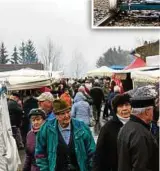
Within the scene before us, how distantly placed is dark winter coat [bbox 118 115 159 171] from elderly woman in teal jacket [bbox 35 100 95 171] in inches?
Result: 40.7

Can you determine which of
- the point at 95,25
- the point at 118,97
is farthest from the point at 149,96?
the point at 95,25

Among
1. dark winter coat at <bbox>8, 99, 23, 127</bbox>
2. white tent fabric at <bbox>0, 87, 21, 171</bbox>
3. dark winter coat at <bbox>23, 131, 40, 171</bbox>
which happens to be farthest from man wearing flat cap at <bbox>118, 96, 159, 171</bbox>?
dark winter coat at <bbox>8, 99, 23, 127</bbox>

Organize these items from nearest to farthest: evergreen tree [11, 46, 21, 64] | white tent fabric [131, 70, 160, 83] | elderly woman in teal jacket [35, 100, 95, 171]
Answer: elderly woman in teal jacket [35, 100, 95, 171], white tent fabric [131, 70, 160, 83], evergreen tree [11, 46, 21, 64]

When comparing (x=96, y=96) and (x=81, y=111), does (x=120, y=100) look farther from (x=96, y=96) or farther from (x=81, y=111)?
(x=96, y=96)

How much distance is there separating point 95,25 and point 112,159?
4.70 ft

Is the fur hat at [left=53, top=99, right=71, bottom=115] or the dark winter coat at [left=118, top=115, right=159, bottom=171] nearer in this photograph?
the dark winter coat at [left=118, top=115, right=159, bottom=171]

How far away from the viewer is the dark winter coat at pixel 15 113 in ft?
36.5

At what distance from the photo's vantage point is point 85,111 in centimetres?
1202

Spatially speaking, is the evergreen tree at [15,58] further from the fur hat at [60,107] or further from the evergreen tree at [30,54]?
the fur hat at [60,107]

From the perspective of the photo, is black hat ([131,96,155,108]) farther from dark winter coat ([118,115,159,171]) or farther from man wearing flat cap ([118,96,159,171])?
dark winter coat ([118,115,159,171])

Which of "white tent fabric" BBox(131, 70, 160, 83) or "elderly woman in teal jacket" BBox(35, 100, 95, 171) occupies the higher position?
"white tent fabric" BBox(131, 70, 160, 83)

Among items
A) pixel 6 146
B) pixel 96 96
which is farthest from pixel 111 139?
pixel 96 96

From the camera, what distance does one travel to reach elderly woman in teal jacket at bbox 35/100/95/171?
495 cm

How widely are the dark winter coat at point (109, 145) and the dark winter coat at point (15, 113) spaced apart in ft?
20.5
